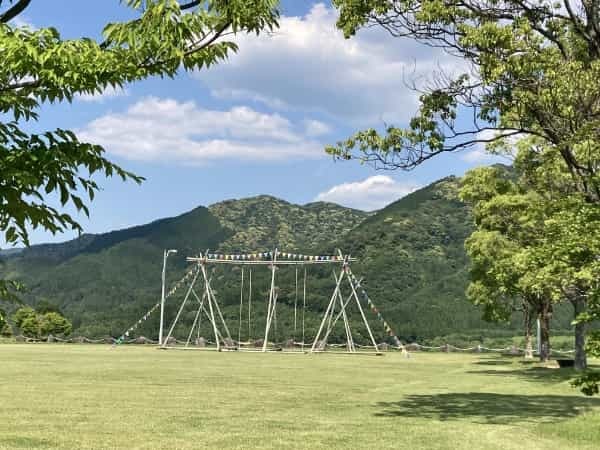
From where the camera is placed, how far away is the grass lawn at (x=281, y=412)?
10.6 meters

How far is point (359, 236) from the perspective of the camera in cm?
14800

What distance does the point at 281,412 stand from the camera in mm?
13914

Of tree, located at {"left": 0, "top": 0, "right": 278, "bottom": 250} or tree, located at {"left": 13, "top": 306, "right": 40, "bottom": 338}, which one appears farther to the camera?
tree, located at {"left": 13, "top": 306, "right": 40, "bottom": 338}

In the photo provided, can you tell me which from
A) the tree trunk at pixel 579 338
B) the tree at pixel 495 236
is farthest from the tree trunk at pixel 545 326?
the tree trunk at pixel 579 338

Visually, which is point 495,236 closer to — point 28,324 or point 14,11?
point 14,11

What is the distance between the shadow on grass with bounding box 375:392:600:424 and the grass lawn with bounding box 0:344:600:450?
0.03m

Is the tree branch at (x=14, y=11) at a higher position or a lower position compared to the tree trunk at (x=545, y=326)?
higher

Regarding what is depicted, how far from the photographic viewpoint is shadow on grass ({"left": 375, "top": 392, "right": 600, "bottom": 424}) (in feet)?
46.8

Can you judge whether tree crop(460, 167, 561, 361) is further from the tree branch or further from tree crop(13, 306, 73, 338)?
tree crop(13, 306, 73, 338)

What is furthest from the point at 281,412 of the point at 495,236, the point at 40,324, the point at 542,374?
the point at 40,324

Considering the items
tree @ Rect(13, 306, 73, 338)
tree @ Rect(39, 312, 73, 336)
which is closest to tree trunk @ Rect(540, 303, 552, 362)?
tree @ Rect(13, 306, 73, 338)

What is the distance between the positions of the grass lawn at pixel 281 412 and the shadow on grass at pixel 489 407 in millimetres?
25

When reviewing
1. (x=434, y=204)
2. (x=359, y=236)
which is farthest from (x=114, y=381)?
(x=434, y=204)

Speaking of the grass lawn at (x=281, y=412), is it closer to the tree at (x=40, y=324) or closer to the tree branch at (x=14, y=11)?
the tree branch at (x=14, y=11)
